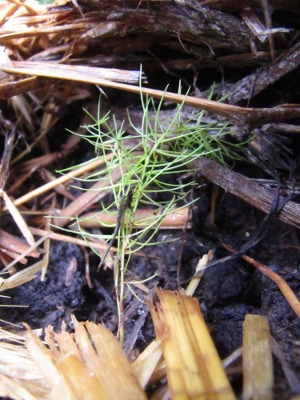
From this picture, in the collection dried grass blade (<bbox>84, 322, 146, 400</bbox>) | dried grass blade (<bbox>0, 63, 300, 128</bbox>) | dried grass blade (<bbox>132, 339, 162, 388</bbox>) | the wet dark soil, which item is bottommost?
the wet dark soil

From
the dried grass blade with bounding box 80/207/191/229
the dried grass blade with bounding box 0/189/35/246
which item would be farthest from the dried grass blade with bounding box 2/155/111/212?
the dried grass blade with bounding box 80/207/191/229

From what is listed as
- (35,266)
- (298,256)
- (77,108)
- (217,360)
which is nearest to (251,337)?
(217,360)

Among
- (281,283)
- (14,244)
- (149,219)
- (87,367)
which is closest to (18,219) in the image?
(14,244)

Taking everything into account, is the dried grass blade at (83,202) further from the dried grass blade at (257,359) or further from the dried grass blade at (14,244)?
the dried grass blade at (257,359)

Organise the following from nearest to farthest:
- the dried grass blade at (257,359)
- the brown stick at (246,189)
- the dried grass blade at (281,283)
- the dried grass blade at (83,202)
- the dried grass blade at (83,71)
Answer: the dried grass blade at (257,359), the dried grass blade at (281,283), the brown stick at (246,189), the dried grass blade at (83,71), the dried grass blade at (83,202)

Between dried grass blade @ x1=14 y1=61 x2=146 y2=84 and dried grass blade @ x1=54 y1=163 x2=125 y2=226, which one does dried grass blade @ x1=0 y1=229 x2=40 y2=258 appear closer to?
dried grass blade @ x1=54 y1=163 x2=125 y2=226

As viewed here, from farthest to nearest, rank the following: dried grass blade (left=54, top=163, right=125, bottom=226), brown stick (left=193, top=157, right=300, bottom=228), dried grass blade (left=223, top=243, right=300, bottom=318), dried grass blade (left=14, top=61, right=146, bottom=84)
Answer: dried grass blade (left=54, top=163, right=125, bottom=226) → dried grass blade (left=14, top=61, right=146, bottom=84) → brown stick (left=193, top=157, right=300, bottom=228) → dried grass blade (left=223, top=243, right=300, bottom=318)

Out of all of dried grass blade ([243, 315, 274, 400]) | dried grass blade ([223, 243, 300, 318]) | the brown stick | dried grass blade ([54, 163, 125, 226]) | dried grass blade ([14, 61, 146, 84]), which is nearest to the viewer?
dried grass blade ([243, 315, 274, 400])

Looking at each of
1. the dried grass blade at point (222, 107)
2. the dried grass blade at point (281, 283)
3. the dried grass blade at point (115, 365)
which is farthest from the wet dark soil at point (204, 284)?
the dried grass blade at point (222, 107)
